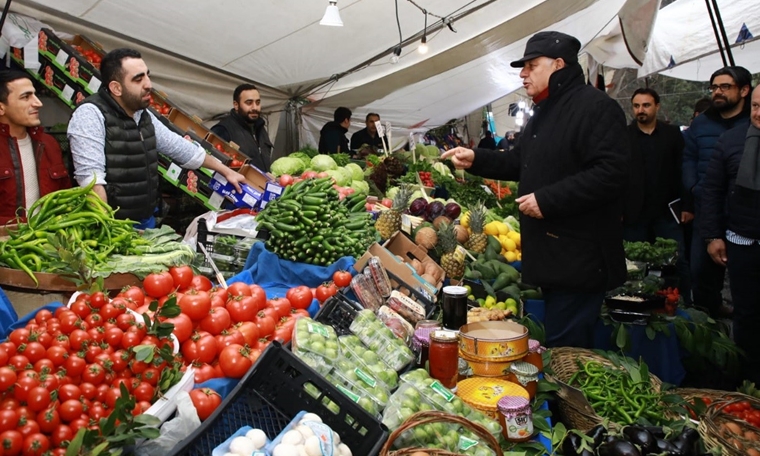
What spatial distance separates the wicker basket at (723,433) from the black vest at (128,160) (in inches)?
146

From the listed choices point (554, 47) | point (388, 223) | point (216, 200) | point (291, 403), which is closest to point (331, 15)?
point (216, 200)

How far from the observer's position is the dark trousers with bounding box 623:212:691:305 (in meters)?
5.69

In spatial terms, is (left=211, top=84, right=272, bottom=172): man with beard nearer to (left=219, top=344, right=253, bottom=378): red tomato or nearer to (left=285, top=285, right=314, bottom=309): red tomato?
(left=285, top=285, right=314, bottom=309): red tomato

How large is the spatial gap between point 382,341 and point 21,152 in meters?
3.00

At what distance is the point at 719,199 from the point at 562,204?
2060mm

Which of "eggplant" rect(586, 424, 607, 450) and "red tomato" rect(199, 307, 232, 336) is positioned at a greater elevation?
"red tomato" rect(199, 307, 232, 336)

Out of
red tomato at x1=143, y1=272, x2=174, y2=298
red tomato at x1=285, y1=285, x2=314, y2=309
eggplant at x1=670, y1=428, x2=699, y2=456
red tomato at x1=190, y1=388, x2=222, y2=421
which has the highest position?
red tomato at x1=143, y1=272, x2=174, y2=298

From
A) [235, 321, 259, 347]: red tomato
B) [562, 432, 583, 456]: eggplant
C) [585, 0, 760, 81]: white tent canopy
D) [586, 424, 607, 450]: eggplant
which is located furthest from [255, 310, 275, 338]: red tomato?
[585, 0, 760, 81]: white tent canopy

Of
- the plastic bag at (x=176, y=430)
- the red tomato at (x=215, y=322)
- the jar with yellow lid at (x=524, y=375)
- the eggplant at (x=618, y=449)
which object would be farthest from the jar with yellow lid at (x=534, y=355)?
the plastic bag at (x=176, y=430)

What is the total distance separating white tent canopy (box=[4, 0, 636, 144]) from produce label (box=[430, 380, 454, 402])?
4.09 m

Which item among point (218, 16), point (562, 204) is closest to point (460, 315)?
point (562, 204)

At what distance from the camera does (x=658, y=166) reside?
18.9ft

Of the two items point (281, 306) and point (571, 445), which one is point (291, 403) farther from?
point (571, 445)

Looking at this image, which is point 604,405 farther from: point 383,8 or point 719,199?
point 383,8
